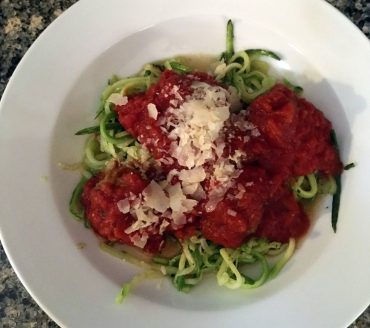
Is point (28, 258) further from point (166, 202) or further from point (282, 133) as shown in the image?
point (282, 133)

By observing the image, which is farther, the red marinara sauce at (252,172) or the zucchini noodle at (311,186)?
the zucchini noodle at (311,186)

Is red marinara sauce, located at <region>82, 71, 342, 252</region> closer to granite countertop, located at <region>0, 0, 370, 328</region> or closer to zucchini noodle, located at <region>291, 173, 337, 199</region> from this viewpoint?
zucchini noodle, located at <region>291, 173, 337, 199</region>

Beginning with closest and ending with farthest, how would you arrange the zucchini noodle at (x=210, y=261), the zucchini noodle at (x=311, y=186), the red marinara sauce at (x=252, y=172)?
1. the red marinara sauce at (x=252, y=172)
2. the zucchini noodle at (x=210, y=261)
3. the zucchini noodle at (x=311, y=186)

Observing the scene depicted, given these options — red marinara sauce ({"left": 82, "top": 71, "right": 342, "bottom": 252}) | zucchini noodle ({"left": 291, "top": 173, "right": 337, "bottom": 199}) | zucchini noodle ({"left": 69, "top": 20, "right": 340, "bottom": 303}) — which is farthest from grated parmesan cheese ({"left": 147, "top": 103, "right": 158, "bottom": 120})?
zucchini noodle ({"left": 291, "top": 173, "right": 337, "bottom": 199})

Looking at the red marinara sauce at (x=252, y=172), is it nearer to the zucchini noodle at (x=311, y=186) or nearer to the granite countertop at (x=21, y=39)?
the zucchini noodle at (x=311, y=186)

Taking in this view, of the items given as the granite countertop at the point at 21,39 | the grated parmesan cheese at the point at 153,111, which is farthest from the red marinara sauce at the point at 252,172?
the granite countertop at the point at 21,39

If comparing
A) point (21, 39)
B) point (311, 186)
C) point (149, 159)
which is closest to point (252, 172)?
point (311, 186)

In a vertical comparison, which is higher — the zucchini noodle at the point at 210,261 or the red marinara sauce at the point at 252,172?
the red marinara sauce at the point at 252,172
